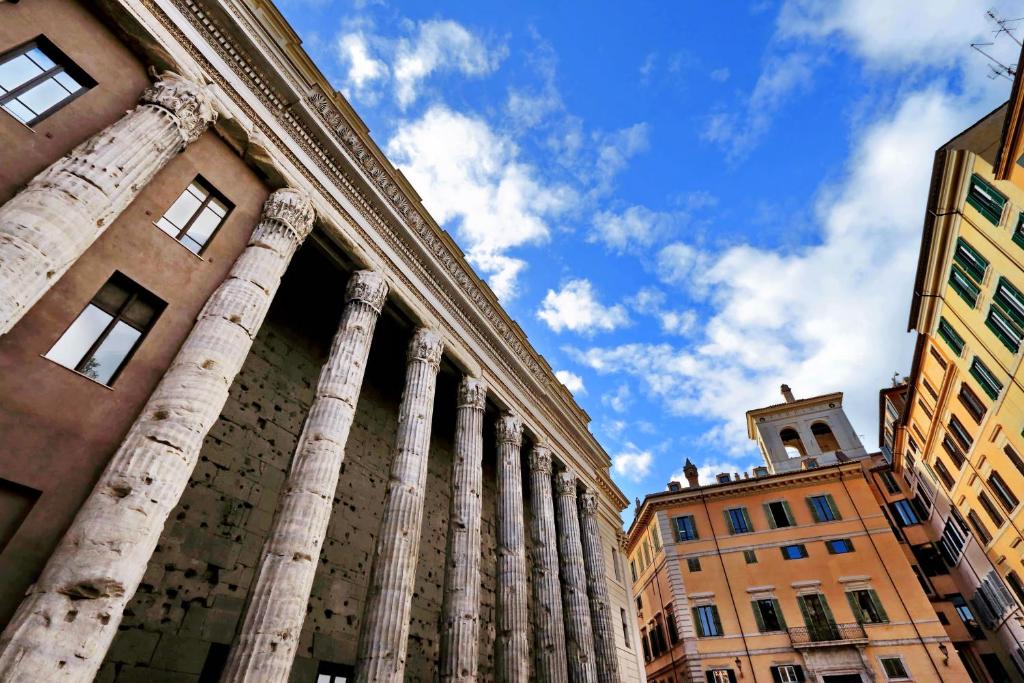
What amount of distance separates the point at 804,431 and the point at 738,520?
11.1m

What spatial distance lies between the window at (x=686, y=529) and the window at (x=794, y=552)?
4.38 metres

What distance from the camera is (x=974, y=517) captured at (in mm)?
21984

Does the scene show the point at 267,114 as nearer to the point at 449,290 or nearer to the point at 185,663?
the point at 449,290

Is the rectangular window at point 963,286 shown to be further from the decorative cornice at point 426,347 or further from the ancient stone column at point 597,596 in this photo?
the decorative cornice at point 426,347

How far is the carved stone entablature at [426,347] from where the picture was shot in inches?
480

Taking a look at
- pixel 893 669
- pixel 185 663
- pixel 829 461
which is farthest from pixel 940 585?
pixel 185 663

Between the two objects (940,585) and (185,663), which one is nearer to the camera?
(185,663)

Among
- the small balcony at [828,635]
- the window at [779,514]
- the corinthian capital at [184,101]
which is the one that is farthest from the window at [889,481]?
the corinthian capital at [184,101]

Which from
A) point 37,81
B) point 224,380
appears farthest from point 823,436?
point 37,81

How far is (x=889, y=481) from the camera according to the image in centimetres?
3166

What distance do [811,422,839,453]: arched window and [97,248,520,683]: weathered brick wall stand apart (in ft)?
92.7

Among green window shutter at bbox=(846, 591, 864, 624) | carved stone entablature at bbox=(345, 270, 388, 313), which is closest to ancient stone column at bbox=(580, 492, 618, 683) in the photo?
carved stone entablature at bbox=(345, 270, 388, 313)

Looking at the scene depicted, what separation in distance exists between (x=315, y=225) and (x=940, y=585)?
38248mm

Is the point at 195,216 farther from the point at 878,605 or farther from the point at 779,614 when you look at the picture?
the point at 878,605
